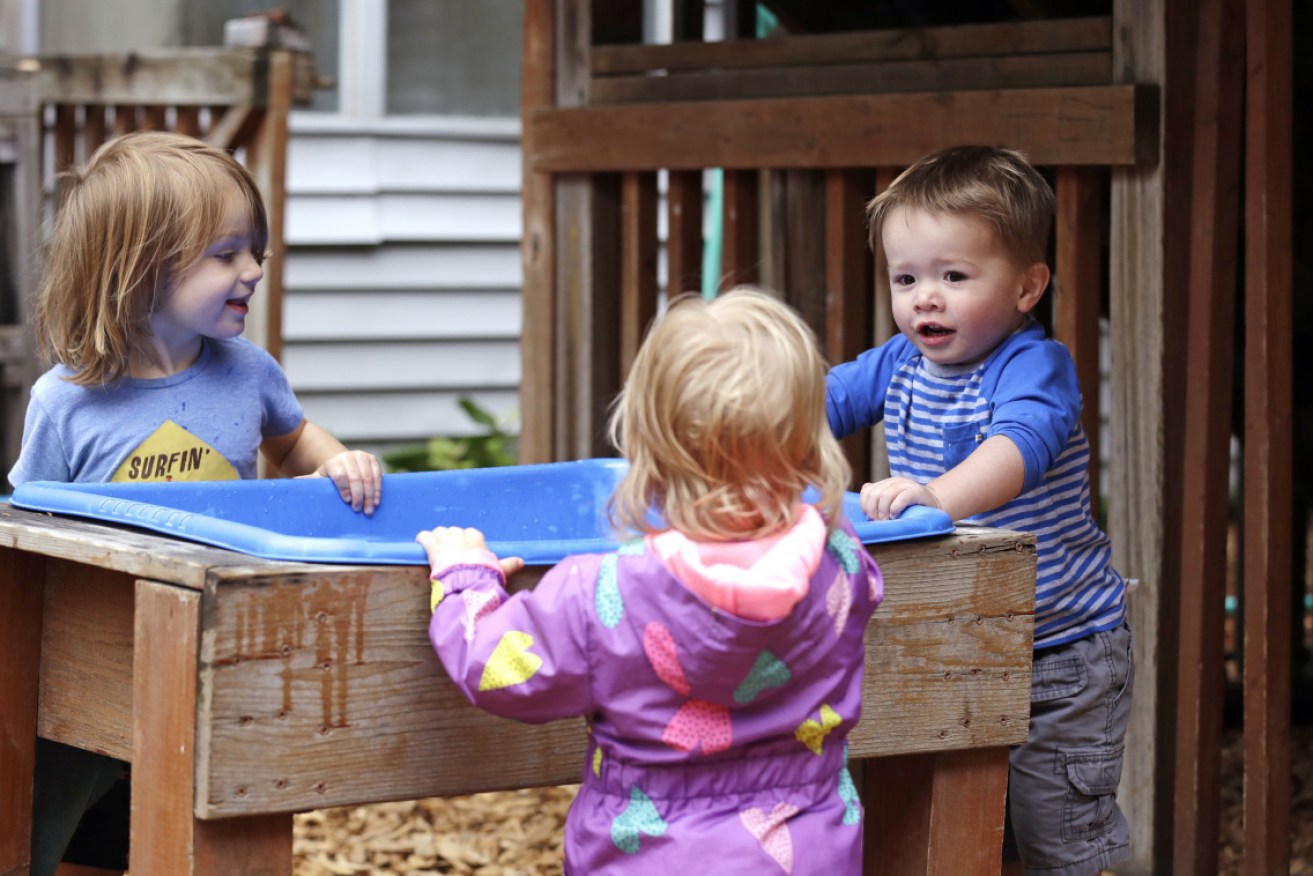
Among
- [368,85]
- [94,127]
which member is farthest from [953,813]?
[368,85]

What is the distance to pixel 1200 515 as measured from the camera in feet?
11.2

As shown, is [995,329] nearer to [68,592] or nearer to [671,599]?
[671,599]

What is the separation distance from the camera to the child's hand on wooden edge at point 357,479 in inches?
105

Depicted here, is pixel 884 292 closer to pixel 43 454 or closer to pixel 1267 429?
pixel 1267 429

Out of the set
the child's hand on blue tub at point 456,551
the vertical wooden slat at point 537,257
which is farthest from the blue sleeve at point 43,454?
the vertical wooden slat at point 537,257

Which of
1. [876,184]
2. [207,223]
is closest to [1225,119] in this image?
[876,184]

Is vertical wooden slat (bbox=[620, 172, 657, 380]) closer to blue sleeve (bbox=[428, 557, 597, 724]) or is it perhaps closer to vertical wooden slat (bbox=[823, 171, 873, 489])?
vertical wooden slat (bbox=[823, 171, 873, 489])

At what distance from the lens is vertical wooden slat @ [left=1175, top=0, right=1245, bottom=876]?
133 inches

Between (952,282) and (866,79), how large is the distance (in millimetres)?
1342

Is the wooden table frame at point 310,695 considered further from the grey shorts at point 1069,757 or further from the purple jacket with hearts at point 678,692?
the grey shorts at point 1069,757

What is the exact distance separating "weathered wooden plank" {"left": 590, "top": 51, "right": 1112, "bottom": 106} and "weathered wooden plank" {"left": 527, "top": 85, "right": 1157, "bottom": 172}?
81 mm

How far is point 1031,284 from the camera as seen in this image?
8.95ft

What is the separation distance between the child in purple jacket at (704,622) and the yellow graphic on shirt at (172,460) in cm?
95

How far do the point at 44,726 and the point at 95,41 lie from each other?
5690 mm
